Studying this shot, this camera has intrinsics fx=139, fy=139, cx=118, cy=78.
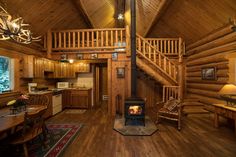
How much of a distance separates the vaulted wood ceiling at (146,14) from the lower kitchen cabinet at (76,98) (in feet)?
9.23

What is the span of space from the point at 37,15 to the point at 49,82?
3151 mm

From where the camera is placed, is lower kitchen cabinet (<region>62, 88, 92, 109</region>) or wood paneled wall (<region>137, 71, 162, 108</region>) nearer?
lower kitchen cabinet (<region>62, 88, 92, 109</region>)

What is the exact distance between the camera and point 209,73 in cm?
524

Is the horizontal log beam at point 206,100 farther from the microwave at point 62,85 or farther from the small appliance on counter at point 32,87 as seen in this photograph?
the small appliance on counter at point 32,87

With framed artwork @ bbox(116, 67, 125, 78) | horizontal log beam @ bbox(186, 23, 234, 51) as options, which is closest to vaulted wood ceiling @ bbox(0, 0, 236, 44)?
horizontal log beam @ bbox(186, 23, 234, 51)

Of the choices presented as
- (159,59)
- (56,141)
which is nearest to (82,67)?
(159,59)

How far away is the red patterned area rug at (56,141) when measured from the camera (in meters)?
2.78

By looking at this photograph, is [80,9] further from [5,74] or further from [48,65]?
[5,74]

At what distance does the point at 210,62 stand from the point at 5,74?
706 cm

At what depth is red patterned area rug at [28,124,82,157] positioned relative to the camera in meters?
2.78

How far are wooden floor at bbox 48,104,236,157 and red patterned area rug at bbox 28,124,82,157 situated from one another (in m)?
0.16

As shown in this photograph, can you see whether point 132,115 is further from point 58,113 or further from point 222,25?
point 222,25

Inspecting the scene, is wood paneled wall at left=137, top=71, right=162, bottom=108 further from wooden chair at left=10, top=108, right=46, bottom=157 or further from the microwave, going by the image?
wooden chair at left=10, top=108, right=46, bottom=157

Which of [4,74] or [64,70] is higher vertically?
[64,70]
